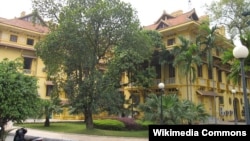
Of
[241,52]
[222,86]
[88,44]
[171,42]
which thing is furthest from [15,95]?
[222,86]

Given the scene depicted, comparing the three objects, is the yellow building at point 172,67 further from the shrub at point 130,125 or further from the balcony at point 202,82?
the shrub at point 130,125

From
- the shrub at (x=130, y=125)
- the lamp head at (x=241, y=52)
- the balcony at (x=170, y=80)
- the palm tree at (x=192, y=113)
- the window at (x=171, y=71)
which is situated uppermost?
the window at (x=171, y=71)

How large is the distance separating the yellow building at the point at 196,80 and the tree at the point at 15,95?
64.8 ft

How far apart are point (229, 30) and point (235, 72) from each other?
41.6 ft

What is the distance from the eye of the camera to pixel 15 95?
34.5 ft

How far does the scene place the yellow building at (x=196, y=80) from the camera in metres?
28.7

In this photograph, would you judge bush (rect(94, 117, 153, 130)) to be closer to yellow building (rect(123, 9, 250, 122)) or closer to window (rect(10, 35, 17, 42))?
yellow building (rect(123, 9, 250, 122))

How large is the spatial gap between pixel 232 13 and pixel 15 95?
21901 mm

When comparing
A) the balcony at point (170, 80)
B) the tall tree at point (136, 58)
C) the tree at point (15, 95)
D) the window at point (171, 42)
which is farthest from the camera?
the window at point (171, 42)

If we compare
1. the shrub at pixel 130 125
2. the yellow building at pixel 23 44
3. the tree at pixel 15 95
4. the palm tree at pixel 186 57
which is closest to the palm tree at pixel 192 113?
the shrub at pixel 130 125

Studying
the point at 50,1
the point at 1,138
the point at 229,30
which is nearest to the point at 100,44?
the point at 50,1

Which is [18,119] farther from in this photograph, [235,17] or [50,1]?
[235,17]

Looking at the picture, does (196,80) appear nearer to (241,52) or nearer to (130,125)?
(130,125)

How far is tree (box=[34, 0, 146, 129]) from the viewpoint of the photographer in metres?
18.8
